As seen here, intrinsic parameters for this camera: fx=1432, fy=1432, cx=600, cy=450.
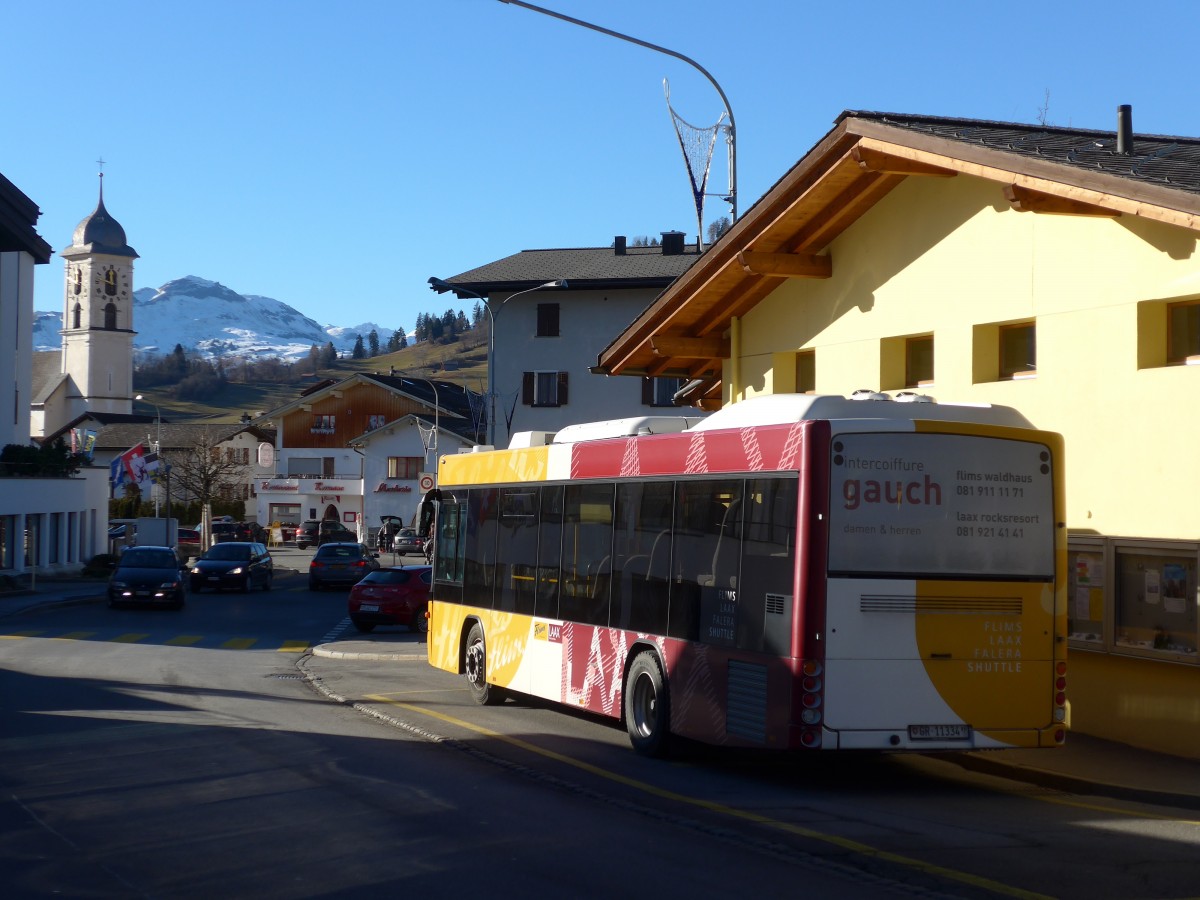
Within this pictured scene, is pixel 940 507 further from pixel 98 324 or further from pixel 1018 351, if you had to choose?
pixel 98 324

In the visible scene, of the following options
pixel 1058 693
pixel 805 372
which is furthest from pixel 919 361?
pixel 1058 693

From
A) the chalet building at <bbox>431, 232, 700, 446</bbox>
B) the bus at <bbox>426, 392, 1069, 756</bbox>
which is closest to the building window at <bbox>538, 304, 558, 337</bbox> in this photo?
the chalet building at <bbox>431, 232, 700, 446</bbox>

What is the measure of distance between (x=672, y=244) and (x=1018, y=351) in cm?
5304

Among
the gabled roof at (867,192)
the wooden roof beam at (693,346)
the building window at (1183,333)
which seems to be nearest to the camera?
the gabled roof at (867,192)

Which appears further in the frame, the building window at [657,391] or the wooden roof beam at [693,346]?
the building window at [657,391]

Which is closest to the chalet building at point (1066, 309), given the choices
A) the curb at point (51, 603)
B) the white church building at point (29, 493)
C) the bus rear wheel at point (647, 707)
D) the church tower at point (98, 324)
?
the bus rear wheel at point (647, 707)

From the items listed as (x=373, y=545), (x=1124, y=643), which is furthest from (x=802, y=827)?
(x=373, y=545)

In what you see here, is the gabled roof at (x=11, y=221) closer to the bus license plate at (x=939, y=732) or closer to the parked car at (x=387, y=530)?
the bus license plate at (x=939, y=732)

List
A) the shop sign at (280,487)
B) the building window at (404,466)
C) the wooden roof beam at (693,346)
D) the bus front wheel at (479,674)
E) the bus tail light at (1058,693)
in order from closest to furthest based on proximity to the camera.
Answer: the bus tail light at (1058,693), the bus front wheel at (479,674), the wooden roof beam at (693,346), the building window at (404,466), the shop sign at (280,487)

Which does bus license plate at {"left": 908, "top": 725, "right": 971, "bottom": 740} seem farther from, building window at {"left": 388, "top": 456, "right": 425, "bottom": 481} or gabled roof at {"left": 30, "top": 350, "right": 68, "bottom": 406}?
gabled roof at {"left": 30, "top": 350, "right": 68, "bottom": 406}

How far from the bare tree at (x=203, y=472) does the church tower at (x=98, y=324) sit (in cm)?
3892

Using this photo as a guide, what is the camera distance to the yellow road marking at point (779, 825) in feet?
25.6

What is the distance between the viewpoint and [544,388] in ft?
212

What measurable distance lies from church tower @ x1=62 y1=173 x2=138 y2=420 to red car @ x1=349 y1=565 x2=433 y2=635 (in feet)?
414
